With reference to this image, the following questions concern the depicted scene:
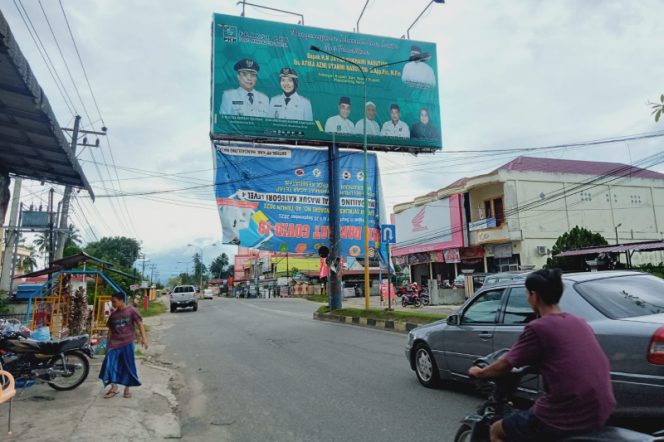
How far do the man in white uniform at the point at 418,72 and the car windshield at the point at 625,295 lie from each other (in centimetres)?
1702

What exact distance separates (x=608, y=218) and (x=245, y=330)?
27819 millimetres

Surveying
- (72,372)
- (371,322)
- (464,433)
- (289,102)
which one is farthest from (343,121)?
Result: (464,433)

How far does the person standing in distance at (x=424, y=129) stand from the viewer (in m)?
20.3

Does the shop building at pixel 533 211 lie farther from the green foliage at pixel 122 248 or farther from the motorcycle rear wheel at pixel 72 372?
the green foliage at pixel 122 248

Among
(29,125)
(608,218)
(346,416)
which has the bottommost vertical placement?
(346,416)

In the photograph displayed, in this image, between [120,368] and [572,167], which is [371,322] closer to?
[120,368]

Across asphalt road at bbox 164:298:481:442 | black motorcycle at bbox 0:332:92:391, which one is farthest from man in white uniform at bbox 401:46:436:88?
black motorcycle at bbox 0:332:92:391

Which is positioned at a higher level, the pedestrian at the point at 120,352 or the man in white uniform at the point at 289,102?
the man in white uniform at the point at 289,102

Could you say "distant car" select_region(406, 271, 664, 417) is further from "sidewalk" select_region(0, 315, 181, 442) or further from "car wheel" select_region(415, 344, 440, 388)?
"sidewalk" select_region(0, 315, 181, 442)

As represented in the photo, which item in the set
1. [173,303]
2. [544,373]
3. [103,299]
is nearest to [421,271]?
[173,303]

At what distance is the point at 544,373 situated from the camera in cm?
249

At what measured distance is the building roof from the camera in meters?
32.8

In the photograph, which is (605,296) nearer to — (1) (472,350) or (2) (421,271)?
(1) (472,350)

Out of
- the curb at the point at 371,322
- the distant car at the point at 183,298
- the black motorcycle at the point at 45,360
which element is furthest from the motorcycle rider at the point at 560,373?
the distant car at the point at 183,298
